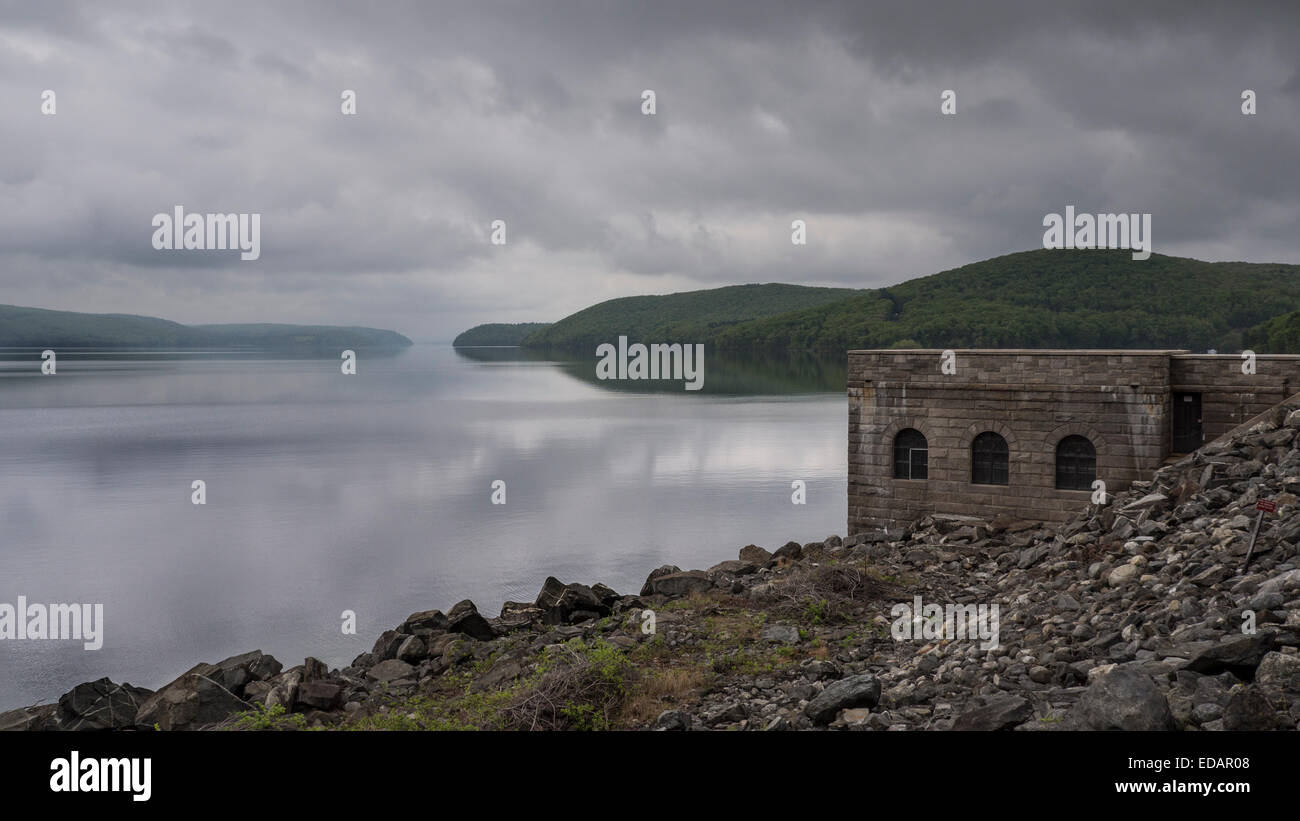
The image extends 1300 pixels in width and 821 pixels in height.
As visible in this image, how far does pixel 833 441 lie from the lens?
6988 centimetres

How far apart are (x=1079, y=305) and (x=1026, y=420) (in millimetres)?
147073

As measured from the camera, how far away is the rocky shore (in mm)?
10906

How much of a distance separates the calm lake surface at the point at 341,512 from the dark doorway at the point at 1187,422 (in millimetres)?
17403

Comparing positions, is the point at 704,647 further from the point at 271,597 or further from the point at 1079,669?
the point at 271,597

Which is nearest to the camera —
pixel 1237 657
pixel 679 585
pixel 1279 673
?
pixel 1279 673

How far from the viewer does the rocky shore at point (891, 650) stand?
10.9 metres

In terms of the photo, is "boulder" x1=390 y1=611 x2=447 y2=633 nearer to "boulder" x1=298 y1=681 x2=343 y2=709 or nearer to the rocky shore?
the rocky shore

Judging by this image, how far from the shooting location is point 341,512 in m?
47.7

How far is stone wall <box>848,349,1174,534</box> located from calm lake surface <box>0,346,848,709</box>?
10870 millimetres

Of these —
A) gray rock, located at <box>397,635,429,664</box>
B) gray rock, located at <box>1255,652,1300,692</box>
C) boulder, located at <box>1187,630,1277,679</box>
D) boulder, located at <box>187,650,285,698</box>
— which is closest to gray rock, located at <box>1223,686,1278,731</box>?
gray rock, located at <box>1255,652,1300,692</box>

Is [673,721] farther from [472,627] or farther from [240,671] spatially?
[240,671]

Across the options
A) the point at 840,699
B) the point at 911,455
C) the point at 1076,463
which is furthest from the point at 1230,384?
the point at 840,699

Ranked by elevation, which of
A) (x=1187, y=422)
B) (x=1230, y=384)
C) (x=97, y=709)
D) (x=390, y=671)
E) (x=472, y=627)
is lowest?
(x=97, y=709)

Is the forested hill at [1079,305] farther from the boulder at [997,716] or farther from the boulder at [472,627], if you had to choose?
the boulder at [997,716]
